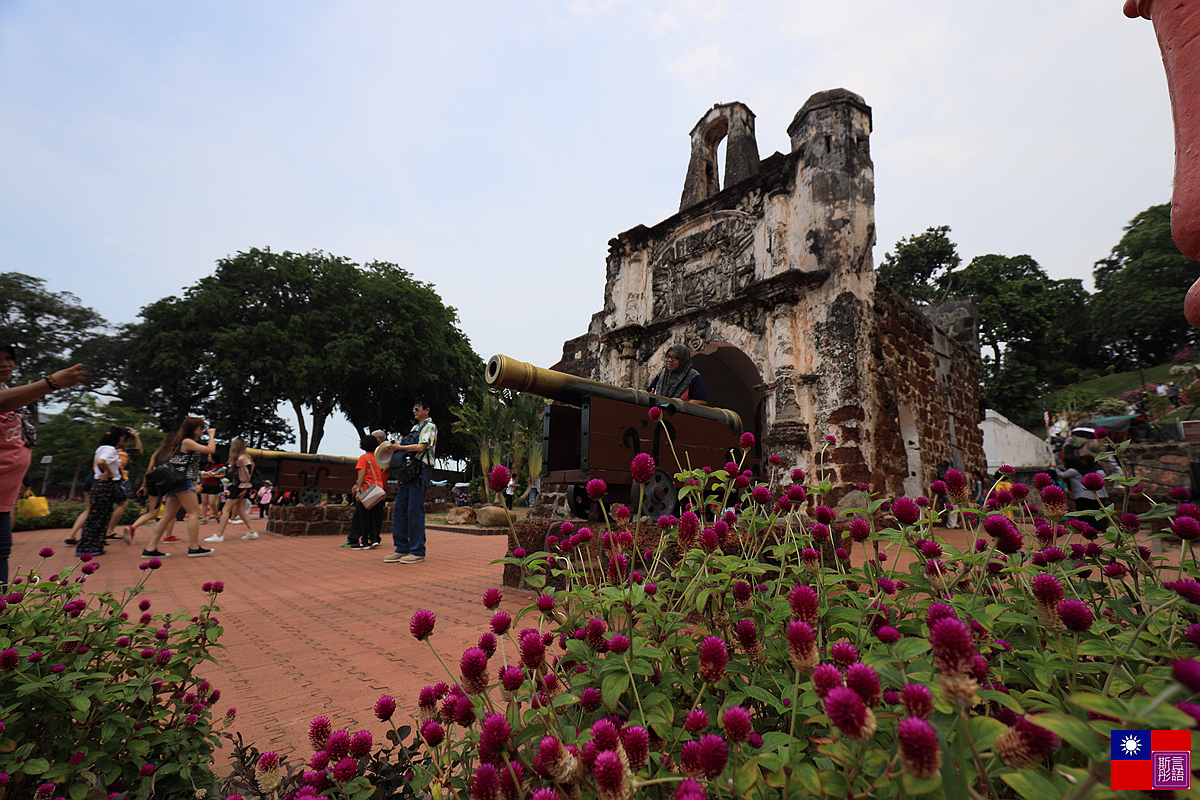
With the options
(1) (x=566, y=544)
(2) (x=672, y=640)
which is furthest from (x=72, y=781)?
(2) (x=672, y=640)

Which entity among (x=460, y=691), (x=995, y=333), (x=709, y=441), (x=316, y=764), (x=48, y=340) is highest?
(x=995, y=333)

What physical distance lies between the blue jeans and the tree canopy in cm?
1986

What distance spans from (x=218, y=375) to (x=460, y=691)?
27797 mm

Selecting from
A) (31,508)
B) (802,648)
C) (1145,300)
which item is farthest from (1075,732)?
(1145,300)

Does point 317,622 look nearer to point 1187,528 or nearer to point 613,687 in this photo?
point 613,687

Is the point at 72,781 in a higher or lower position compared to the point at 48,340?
lower

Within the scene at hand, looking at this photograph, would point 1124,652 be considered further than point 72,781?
No

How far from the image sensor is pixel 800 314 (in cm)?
800

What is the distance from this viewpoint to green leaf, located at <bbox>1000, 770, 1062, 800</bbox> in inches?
22.3

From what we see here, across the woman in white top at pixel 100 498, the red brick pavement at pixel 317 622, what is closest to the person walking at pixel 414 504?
the red brick pavement at pixel 317 622

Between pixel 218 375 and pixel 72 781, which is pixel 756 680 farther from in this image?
pixel 218 375

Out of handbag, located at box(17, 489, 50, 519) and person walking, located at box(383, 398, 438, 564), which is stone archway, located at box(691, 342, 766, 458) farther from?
handbag, located at box(17, 489, 50, 519)

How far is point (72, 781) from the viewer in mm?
1219

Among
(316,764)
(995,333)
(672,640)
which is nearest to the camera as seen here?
(316,764)
